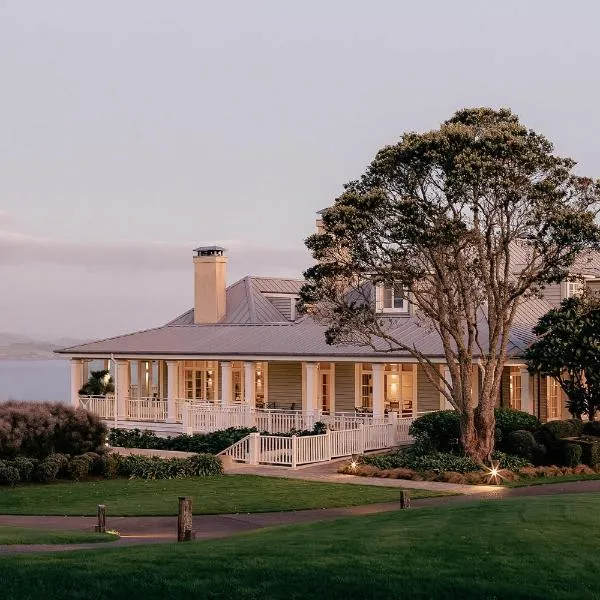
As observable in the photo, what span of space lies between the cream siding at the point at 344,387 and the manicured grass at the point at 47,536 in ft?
78.7

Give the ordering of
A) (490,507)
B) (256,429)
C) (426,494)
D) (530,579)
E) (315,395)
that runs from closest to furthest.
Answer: (530,579)
(490,507)
(426,494)
(256,429)
(315,395)

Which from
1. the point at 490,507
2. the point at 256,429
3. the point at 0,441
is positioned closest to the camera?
the point at 490,507

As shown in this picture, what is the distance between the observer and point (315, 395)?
41.2 m

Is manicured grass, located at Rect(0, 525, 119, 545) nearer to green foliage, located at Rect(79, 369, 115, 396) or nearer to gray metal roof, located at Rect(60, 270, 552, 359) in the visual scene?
gray metal roof, located at Rect(60, 270, 552, 359)

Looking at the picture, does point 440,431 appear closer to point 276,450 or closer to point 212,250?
point 276,450

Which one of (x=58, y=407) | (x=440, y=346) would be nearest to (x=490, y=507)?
(x=58, y=407)

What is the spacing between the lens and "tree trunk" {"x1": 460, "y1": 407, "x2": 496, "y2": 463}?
31547 millimetres

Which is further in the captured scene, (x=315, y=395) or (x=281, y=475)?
(x=315, y=395)

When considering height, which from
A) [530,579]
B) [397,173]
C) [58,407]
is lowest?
[530,579]

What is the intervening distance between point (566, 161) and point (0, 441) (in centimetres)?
1717

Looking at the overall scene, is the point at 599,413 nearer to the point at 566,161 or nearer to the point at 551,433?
the point at 551,433

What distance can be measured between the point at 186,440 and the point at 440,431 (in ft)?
27.3

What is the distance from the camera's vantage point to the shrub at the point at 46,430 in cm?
3061

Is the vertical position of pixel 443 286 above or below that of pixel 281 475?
above
